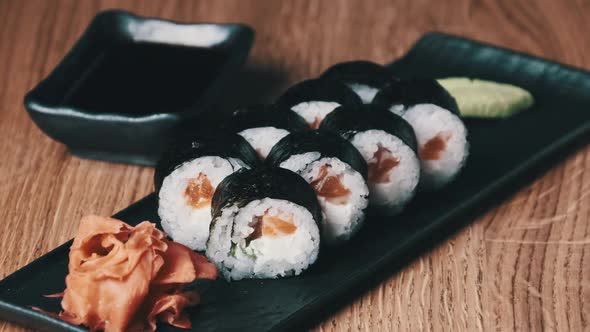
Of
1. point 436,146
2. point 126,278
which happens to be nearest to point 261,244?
point 126,278

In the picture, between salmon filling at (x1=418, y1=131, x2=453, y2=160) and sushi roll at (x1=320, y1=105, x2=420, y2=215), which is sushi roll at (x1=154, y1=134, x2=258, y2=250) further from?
salmon filling at (x1=418, y1=131, x2=453, y2=160)

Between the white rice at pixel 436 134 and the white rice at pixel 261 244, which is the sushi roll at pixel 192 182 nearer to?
A: the white rice at pixel 261 244

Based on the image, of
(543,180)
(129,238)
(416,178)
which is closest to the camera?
(129,238)

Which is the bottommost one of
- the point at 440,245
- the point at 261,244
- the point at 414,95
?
the point at 440,245

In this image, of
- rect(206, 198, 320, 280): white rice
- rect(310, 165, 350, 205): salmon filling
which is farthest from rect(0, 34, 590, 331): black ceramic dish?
rect(310, 165, 350, 205): salmon filling

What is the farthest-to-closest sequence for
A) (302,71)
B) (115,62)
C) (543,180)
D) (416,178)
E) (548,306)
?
(302,71) → (115,62) → (543,180) → (416,178) → (548,306)

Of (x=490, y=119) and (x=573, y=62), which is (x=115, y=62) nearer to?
(x=490, y=119)

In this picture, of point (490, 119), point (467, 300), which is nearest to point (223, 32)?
point (490, 119)

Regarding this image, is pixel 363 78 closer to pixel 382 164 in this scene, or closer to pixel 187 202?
pixel 382 164
